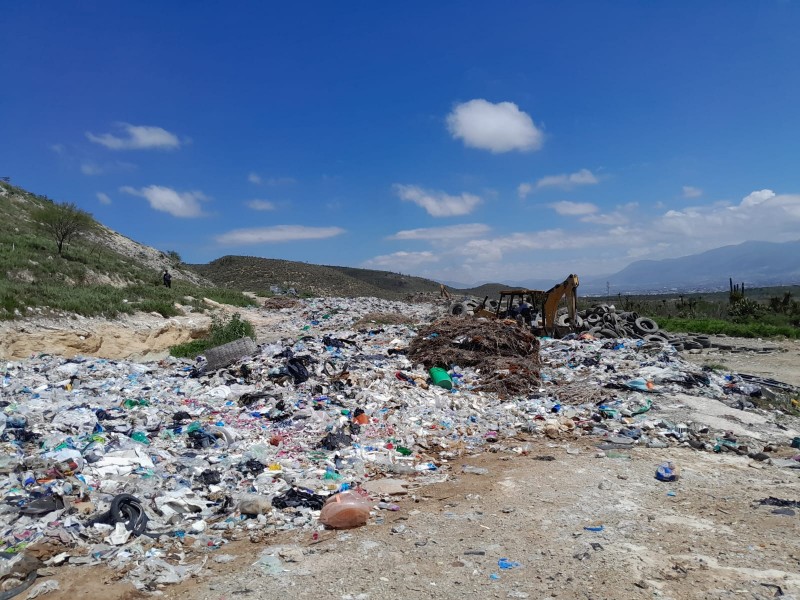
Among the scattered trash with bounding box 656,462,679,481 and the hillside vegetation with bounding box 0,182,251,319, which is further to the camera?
the hillside vegetation with bounding box 0,182,251,319

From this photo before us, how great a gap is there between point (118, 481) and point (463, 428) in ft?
12.6

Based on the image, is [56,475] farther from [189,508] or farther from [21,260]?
[21,260]

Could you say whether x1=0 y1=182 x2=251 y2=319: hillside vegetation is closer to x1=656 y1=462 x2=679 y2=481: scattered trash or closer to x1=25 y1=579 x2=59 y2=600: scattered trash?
x1=25 y1=579 x2=59 y2=600: scattered trash

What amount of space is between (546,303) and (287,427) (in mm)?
9178

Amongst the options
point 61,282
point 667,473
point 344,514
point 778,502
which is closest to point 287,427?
point 344,514

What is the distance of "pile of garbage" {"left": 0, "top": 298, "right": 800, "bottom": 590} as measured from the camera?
3.98 metres

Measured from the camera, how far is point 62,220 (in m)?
22.4

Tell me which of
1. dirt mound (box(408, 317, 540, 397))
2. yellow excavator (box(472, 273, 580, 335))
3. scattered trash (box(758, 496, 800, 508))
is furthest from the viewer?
yellow excavator (box(472, 273, 580, 335))

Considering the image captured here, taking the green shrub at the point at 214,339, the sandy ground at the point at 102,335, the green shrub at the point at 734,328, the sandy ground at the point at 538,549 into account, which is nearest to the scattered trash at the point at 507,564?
the sandy ground at the point at 538,549

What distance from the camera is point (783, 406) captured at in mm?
7535

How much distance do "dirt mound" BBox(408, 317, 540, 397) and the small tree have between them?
18160mm

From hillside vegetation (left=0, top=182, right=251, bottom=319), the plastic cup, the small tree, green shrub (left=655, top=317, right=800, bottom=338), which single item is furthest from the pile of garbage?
the small tree

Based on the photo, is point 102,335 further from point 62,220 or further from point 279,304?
point 279,304

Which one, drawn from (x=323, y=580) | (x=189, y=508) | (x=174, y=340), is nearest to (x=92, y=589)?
(x=189, y=508)
